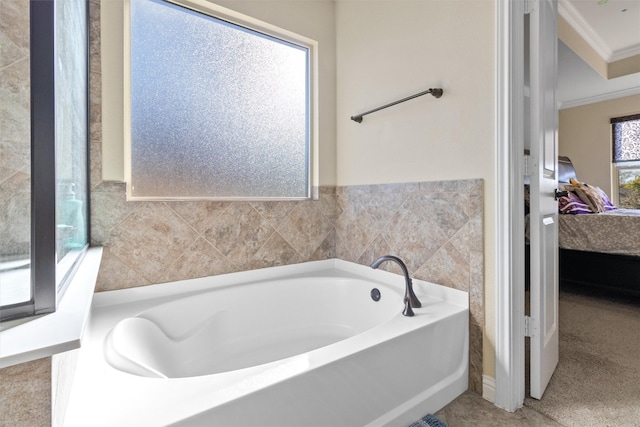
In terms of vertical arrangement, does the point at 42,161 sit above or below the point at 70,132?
below

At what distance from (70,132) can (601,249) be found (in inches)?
149

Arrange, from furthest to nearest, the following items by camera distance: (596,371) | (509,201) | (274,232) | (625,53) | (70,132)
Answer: (625,53), (274,232), (596,371), (509,201), (70,132)

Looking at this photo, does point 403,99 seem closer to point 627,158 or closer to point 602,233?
point 602,233

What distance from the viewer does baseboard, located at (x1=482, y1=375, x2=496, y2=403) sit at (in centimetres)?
145

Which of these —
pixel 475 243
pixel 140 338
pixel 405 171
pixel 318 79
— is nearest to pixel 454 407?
pixel 475 243

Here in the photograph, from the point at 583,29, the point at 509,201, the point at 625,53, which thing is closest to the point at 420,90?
the point at 509,201

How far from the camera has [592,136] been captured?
17.1ft

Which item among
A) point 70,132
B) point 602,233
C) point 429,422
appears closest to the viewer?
point 70,132

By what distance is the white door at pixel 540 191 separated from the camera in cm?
143

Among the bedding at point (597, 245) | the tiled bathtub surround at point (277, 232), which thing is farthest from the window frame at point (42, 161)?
the bedding at point (597, 245)

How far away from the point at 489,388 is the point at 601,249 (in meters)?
2.17

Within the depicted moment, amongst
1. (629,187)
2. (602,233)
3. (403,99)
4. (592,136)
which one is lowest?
(602,233)

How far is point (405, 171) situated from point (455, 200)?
1.25 feet

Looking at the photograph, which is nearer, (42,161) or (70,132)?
(42,161)
